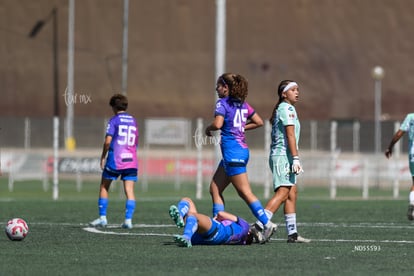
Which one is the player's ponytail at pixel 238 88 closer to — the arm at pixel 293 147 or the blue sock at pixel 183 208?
the arm at pixel 293 147

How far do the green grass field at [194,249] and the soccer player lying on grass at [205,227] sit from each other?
0.68ft

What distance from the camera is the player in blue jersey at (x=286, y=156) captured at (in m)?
14.9

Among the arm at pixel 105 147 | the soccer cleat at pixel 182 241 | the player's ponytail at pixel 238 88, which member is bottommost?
the soccer cleat at pixel 182 241

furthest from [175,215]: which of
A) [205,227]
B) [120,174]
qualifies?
[120,174]

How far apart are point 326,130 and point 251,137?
214 inches

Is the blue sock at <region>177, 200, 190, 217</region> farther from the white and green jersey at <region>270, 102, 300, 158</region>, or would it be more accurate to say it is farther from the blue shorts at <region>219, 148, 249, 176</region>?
the white and green jersey at <region>270, 102, 300, 158</region>

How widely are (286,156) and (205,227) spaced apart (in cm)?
181

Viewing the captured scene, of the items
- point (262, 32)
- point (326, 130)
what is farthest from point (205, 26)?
point (326, 130)

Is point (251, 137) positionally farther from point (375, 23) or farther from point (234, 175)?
point (234, 175)

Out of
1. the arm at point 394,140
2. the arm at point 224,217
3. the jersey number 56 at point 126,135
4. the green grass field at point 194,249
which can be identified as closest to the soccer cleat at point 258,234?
the green grass field at point 194,249

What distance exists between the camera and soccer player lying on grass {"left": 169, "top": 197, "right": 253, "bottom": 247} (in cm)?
1358

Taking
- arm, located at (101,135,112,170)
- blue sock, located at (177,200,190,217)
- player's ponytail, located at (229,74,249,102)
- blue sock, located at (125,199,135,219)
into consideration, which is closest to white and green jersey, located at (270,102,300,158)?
player's ponytail, located at (229,74,249,102)

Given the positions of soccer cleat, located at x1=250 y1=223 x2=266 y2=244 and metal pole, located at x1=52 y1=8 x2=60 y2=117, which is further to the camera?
metal pole, located at x1=52 y1=8 x2=60 y2=117

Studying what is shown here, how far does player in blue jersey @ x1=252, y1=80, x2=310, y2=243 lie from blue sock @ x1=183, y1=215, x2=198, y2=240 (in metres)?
1.51
